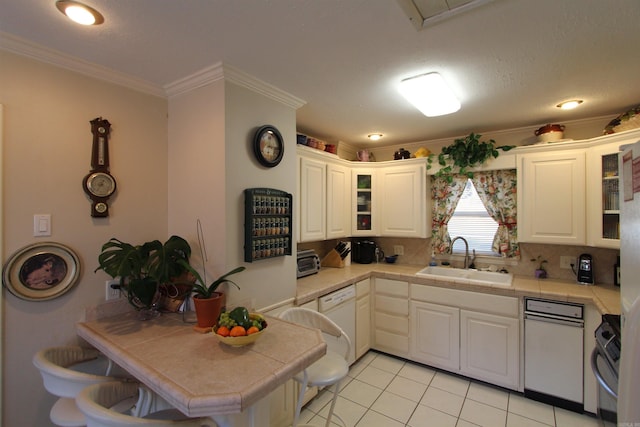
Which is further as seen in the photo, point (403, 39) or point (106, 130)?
point (106, 130)

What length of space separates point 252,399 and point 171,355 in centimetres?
48

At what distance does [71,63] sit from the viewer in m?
1.63

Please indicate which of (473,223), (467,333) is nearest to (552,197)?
(473,223)

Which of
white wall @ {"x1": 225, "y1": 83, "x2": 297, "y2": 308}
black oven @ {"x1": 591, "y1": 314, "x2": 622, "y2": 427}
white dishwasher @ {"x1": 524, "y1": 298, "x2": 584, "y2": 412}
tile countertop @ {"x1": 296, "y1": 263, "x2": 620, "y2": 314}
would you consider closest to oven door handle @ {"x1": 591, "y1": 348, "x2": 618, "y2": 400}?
black oven @ {"x1": 591, "y1": 314, "x2": 622, "y2": 427}

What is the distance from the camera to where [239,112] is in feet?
5.97

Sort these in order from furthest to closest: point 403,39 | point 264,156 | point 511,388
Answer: point 511,388 → point 264,156 → point 403,39

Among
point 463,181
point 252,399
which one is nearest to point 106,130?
point 252,399

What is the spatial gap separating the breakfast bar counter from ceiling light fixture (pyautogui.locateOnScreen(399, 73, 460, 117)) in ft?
5.11

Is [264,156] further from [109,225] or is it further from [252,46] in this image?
[109,225]

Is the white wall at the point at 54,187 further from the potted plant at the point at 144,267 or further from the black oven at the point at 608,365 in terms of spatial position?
the black oven at the point at 608,365

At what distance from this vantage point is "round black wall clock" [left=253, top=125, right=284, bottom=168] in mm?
1893

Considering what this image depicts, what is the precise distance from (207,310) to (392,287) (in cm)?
194

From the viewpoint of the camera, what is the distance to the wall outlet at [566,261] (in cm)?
270

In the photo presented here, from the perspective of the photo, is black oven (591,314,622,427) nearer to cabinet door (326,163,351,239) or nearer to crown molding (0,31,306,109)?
cabinet door (326,163,351,239)
